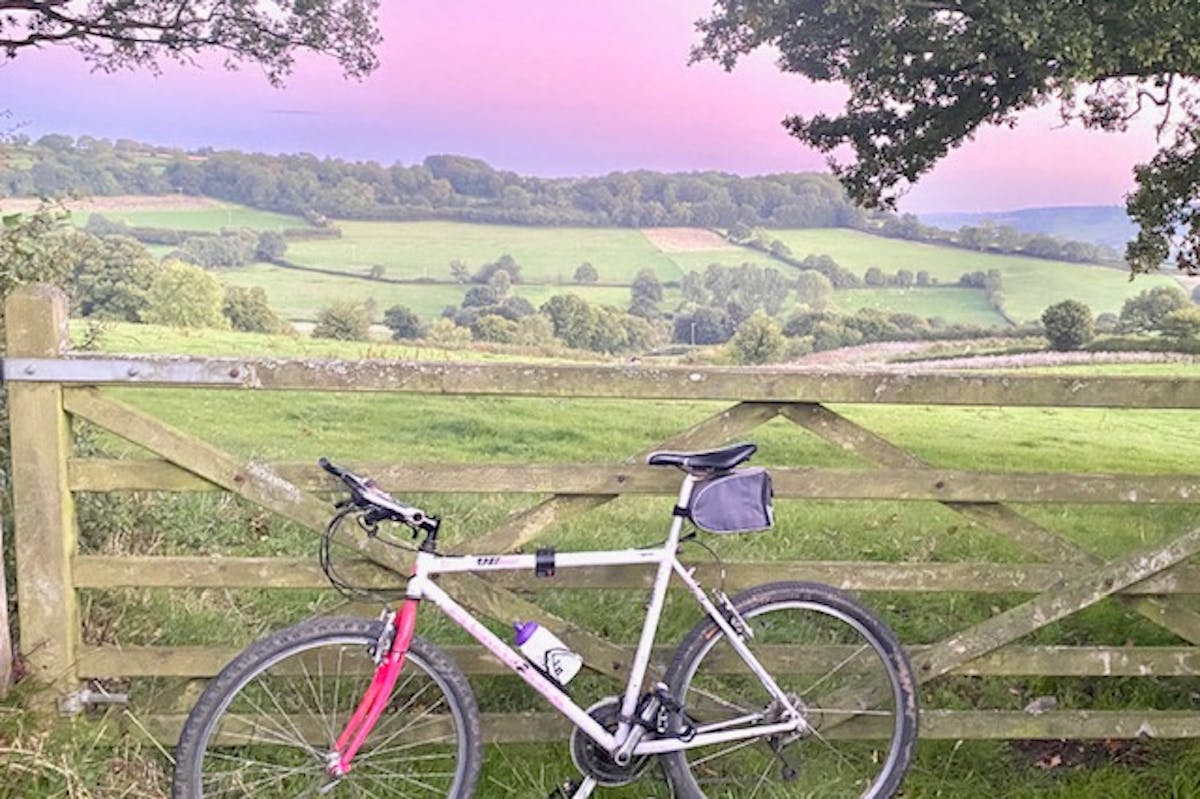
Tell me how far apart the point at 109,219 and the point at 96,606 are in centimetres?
1550

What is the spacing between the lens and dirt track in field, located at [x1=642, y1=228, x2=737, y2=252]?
72.6ft

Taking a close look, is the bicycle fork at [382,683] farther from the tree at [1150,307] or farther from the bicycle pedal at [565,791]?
the tree at [1150,307]

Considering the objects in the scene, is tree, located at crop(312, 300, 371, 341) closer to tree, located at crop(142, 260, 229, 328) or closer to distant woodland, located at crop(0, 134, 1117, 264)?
tree, located at crop(142, 260, 229, 328)

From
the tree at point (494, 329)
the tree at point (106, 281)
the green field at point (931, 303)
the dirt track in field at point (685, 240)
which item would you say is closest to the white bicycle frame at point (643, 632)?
the tree at point (106, 281)

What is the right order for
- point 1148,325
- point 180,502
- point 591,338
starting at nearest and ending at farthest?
→ point 180,502, point 1148,325, point 591,338

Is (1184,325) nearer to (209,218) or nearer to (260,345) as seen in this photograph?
(260,345)

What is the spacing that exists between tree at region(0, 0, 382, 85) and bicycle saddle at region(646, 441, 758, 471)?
11921mm

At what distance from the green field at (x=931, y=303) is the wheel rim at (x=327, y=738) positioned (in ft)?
57.7

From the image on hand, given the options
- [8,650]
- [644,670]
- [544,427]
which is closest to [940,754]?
[644,670]

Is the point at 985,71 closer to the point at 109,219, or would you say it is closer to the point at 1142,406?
the point at 1142,406

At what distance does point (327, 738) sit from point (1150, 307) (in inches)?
699

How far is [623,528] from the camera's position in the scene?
6.58 meters

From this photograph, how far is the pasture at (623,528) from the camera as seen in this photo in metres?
3.63

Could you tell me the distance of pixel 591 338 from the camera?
59.0 ft
